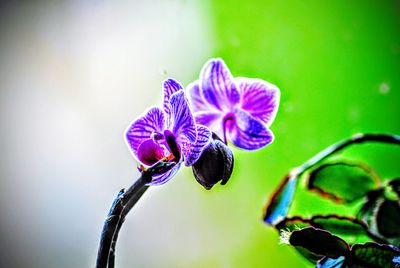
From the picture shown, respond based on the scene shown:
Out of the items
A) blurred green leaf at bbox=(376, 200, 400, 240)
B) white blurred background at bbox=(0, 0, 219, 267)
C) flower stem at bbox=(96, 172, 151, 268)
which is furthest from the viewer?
white blurred background at bbox=(0, 0, 219, 267)

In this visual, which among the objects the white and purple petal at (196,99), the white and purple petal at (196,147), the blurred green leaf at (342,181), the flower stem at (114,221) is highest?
the white and purple petal at (196,99)

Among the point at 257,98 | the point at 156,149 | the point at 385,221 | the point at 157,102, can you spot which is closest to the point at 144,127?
the point at 156,149

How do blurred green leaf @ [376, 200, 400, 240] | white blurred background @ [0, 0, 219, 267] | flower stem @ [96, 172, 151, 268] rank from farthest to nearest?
1. white blurred background @ [0, 0, 219, 267]
2. blurred green leaf @ [376, 200, 400, 240]
3. flower stem @ [96, 172, 151, 268]

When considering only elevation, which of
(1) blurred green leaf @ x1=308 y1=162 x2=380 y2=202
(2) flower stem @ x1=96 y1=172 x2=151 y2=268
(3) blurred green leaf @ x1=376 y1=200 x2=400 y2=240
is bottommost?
(3) blurred green leaf @ x1=376 y1=200 x2=400 y2=240

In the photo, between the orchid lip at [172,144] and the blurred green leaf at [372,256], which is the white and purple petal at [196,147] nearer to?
the orchid lip at [172,144]

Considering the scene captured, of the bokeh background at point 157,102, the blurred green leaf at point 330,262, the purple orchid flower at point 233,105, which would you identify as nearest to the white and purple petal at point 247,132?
the purple orchid flower at point 233,105

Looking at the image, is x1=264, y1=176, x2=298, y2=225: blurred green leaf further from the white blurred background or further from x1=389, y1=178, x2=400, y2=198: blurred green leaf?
the white blurred background

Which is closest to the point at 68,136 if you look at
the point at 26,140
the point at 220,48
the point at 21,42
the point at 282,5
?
the point at 26,140

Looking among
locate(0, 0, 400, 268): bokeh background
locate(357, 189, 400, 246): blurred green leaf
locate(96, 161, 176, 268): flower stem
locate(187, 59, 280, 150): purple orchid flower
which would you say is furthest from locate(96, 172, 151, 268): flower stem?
locate(0, 0, 400, 268): bokeh background
